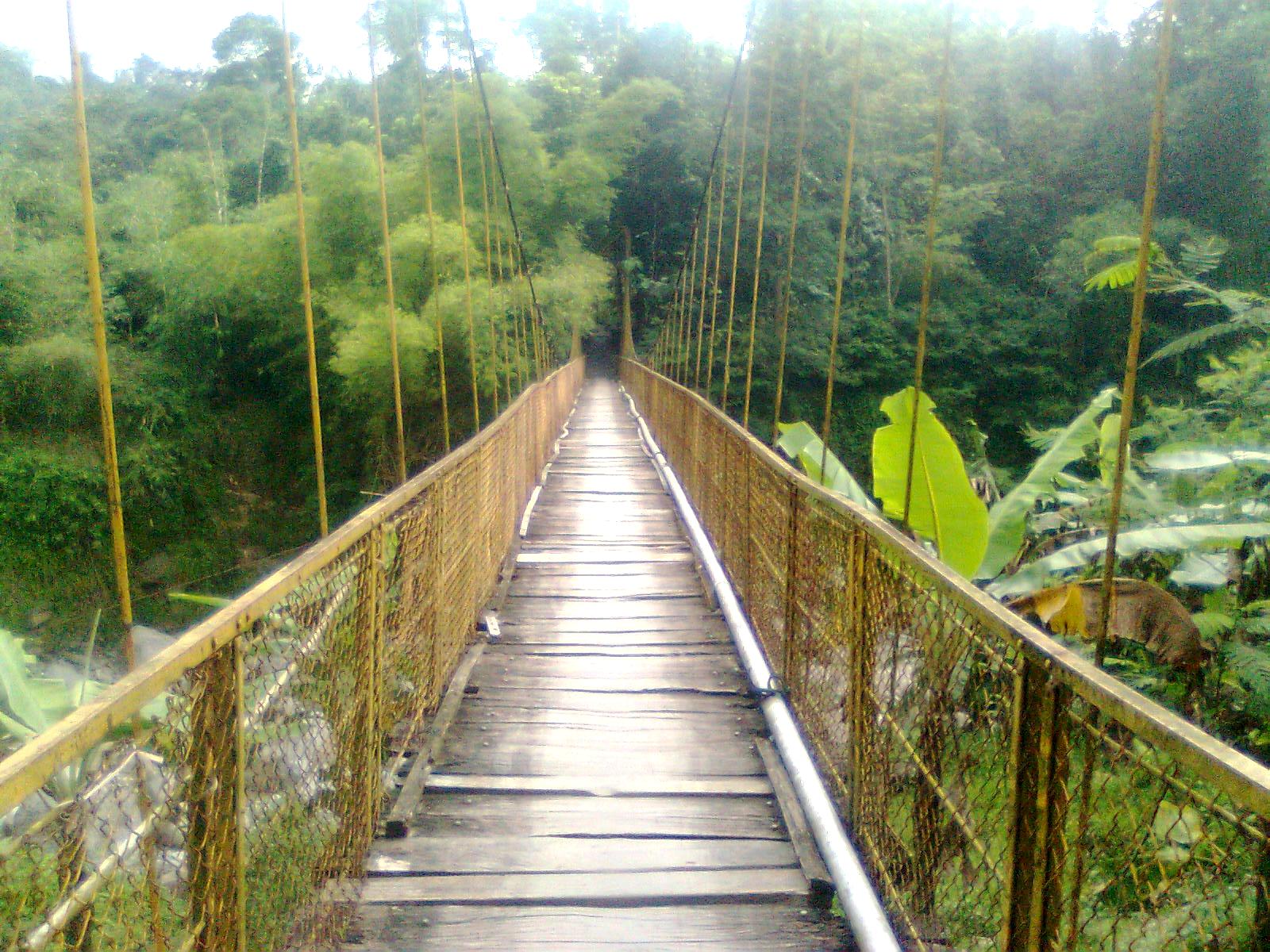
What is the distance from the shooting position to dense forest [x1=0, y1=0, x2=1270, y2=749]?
50.3 feet

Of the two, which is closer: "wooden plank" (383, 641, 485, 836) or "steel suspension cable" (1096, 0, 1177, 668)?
"steel suspension cable" (1096, 0, 1177, 668)

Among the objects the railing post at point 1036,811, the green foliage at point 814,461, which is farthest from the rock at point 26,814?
the railing post at point 1036,811

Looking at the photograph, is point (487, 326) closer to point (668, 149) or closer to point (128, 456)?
point (128, 456)

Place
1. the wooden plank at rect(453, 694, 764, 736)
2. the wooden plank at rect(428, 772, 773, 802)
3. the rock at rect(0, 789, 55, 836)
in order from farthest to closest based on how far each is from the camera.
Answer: the rock at rect(0, 789, 55, 836), the wooden plank at rect(453, 694, 764, 736), the wooden plank at rect(428, 772, 773, 802)

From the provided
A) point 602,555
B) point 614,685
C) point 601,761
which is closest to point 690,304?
point 602,555

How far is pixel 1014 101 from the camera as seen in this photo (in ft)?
81.5

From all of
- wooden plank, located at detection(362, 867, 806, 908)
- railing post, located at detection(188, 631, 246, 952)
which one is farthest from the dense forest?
railing post, located at detection(188, 631, 246, 952)

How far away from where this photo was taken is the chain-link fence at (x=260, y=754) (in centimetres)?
94

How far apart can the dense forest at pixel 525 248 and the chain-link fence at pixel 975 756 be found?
9.47 metres

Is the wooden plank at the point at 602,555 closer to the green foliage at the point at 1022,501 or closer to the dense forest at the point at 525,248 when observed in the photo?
the green foliage at the point at 1022,501

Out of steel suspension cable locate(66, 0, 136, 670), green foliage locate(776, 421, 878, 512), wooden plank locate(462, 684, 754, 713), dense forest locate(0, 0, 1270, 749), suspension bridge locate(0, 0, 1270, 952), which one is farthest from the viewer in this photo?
dense forest locate(0, 0, 1270, 749)

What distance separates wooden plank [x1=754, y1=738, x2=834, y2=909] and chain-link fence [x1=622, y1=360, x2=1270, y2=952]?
87 mm

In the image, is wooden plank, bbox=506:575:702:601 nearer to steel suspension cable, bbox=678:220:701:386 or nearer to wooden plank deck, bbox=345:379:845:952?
wooden plank deck, bbox=345:379:845:952

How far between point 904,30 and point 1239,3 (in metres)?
10.8
